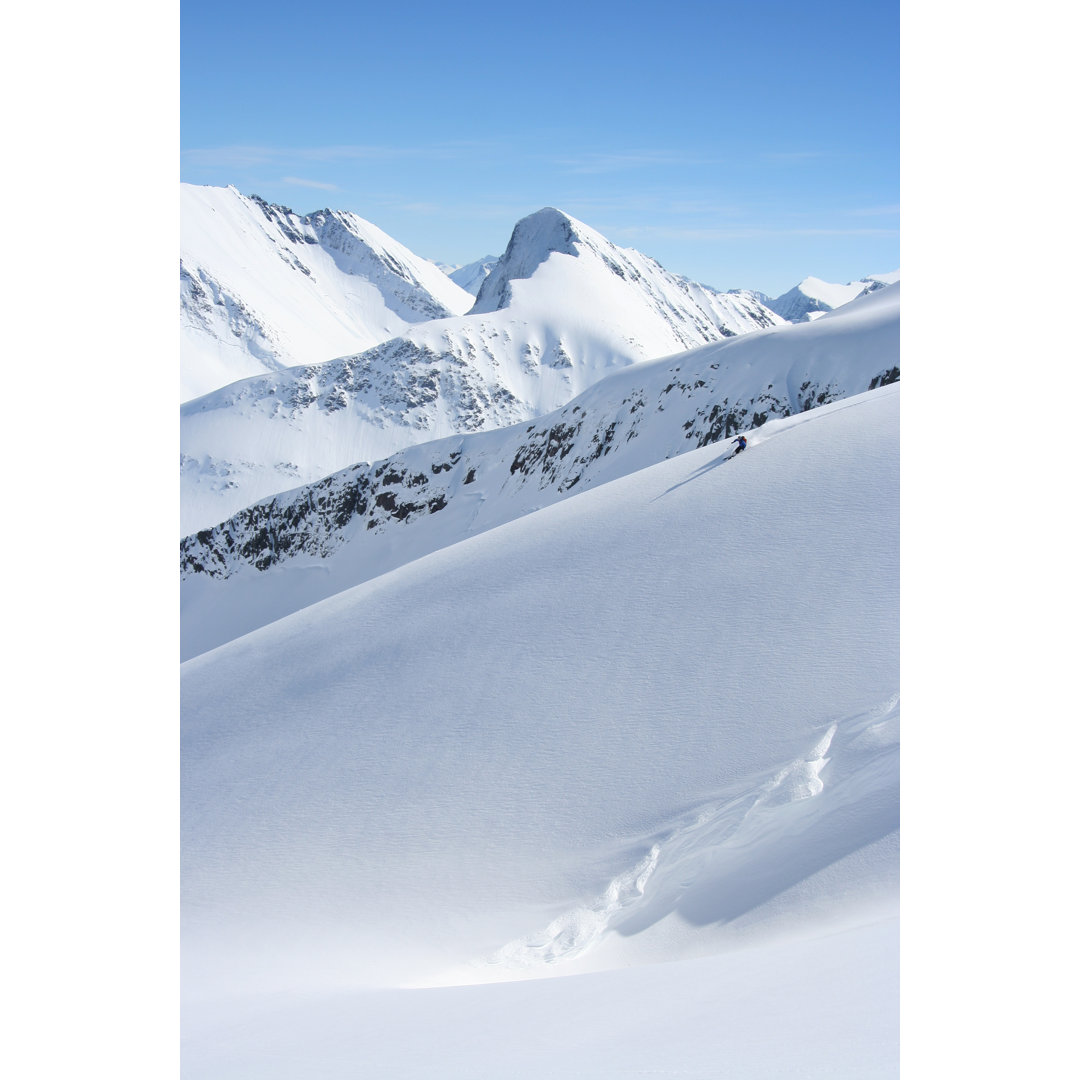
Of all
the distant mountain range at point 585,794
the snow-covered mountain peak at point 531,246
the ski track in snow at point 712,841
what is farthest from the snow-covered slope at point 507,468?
the snow-covered mountain peak at point 531,246

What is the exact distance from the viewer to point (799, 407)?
3812 cm

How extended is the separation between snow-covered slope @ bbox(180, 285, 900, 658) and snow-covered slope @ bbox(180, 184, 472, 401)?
63.8 metres

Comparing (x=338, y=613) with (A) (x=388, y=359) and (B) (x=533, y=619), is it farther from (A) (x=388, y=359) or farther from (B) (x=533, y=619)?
(A) (x=388, y=359)

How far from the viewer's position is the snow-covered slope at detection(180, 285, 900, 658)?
3988 centimetres

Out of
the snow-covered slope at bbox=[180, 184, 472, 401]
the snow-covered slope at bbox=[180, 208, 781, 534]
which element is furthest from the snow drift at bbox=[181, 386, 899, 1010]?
the snow-covered slope at bbox=[180, 184, 472, 401]

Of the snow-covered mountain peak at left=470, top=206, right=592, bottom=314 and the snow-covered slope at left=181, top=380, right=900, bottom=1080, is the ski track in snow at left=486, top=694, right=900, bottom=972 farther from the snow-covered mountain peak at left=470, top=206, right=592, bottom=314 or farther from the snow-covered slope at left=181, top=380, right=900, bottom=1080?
the snow-covered mountain peak at left=470, top=206, right=592, bottom=314

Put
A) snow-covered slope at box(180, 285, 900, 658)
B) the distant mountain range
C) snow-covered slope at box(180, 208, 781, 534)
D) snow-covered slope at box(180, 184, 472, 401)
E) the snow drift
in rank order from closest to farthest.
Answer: the distant mountain range < the snow drift < snow-covered slope at box(180, 285, 900, 658) < snow-covered slope at box(180, 208, 781, 534) < snow-covered slope at box(180, 184, 472, 401)

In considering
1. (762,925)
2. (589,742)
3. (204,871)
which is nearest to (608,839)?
(589,742)

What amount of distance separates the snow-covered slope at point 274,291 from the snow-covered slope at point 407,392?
33896 mm

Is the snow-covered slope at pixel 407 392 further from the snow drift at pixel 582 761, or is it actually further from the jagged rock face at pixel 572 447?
the snow drift at pixel 582 761

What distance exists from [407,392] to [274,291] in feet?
288

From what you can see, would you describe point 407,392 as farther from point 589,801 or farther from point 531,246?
point 589,801

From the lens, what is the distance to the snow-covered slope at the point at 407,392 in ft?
262

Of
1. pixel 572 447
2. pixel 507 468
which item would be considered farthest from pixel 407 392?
pixel 572 447
